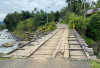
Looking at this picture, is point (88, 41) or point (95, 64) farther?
point (88, 41)

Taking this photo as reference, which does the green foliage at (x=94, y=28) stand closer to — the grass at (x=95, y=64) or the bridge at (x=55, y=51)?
the bridge at (x=55, y=51)

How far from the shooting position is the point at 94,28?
52.2ft

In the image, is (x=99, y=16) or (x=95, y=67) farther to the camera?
(x=99, y=16)

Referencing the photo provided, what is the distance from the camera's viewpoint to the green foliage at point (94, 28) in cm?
1546

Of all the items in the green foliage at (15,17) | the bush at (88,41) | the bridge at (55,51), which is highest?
the green foliage at (15,17)

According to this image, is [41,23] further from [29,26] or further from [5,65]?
[5,65]

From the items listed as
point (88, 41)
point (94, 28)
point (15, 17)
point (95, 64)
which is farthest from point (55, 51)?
point (15, 17)

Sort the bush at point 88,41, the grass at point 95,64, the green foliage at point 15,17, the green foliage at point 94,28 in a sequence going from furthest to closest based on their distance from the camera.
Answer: the green foliage at point 15,17
the bush at point 88,41
the green foliage at point 94,28
the grass at point 95,64

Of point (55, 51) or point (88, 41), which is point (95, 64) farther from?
point (88, 41)

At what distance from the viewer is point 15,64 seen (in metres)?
3.79

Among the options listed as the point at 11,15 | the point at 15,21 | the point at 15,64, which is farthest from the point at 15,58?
the point at 11,15

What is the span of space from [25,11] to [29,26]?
64.9 feet

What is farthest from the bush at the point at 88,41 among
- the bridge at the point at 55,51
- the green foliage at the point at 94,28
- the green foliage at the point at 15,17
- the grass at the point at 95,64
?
the green foliage at the point at 15,17

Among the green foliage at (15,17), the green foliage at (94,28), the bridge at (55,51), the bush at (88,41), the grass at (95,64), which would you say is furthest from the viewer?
the green foliage at (15,17)
